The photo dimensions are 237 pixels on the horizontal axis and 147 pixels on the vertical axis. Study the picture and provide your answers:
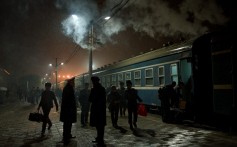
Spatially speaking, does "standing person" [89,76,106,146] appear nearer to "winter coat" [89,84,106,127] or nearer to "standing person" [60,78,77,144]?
"winter coat" [89,84,106,127]

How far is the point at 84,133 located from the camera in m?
11.7

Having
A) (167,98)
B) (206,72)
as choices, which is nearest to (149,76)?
(167,98)

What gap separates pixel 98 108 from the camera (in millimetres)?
9141

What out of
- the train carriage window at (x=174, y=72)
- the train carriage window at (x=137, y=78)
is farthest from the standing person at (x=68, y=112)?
the train carriage window at (x=137, y=78)

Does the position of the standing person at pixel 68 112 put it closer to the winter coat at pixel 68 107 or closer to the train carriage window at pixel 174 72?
the winter coat at pixel 68 107

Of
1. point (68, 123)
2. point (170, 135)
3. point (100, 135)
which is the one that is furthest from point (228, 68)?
point (68, 123)

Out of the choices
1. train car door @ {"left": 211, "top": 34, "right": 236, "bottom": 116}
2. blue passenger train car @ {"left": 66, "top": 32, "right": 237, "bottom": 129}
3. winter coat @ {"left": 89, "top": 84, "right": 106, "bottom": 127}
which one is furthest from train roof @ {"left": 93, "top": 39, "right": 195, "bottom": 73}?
winter coat @ {"left": 89, "top": 84, "right": 106, "bottom": 127}

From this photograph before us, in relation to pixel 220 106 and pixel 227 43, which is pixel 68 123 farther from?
pixel 227 43

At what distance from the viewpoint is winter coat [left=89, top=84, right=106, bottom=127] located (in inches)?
356

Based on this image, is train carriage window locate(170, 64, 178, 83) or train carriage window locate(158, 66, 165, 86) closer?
train carriage window locate(170, 64, 178, 83)

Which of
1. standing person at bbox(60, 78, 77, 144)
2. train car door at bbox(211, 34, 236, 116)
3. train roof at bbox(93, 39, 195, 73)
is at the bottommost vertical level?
standing person at bbox(60, 78, 77, 144)

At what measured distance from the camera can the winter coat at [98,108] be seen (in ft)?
29.7

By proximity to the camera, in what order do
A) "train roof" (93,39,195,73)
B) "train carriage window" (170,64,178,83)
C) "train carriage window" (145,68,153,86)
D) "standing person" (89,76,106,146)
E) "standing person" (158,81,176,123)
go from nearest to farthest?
1. "standing person" (89,76,106,146)
2. "standing person" (158,81,176,123)
3. "train roof" (93,39,195,73)
4. "train carriage window" (170,64,178,83)
5. "train carriage window" (145,68,153,86)

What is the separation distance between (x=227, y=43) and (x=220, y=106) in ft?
6.96
